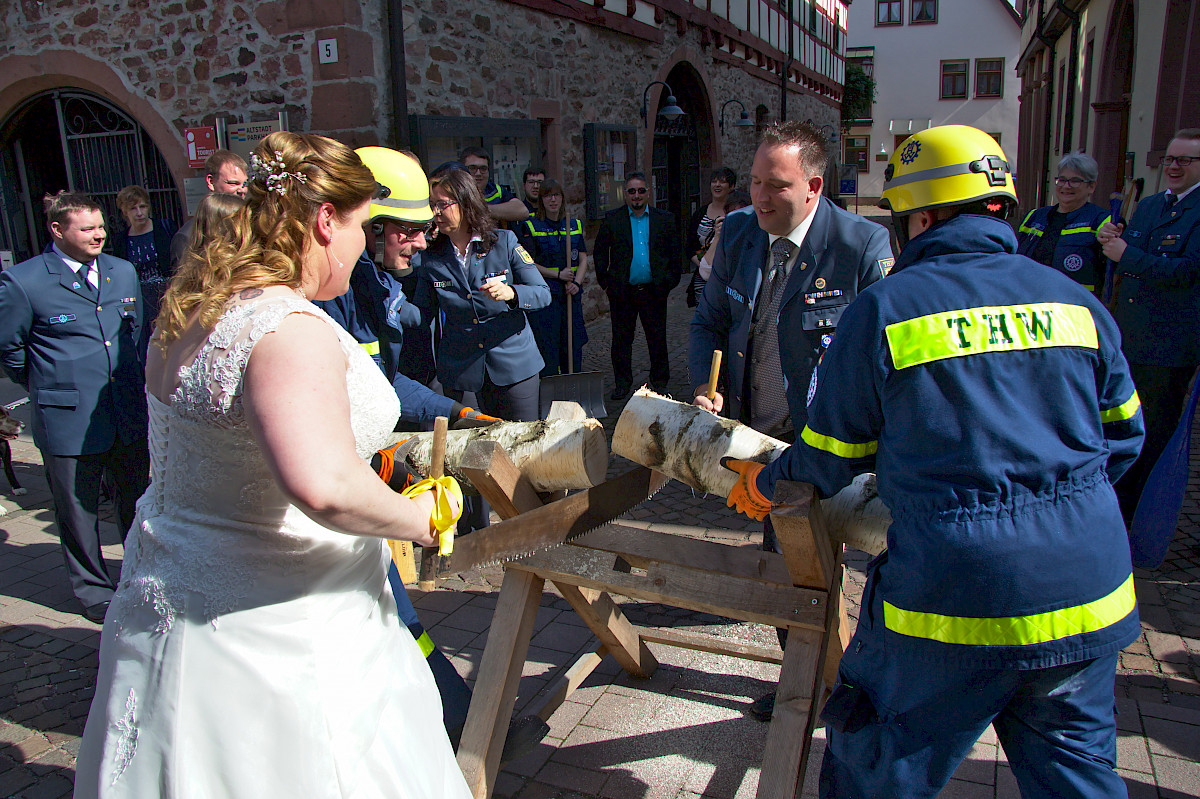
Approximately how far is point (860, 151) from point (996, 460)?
39239mm

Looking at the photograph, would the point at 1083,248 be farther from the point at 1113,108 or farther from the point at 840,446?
the point at 1113,108

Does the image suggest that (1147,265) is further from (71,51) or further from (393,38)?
(71,51)

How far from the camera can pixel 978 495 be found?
156 centimetres

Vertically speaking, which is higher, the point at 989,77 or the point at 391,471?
the point at 989,77

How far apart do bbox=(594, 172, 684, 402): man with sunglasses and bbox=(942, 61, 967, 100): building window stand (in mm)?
34301

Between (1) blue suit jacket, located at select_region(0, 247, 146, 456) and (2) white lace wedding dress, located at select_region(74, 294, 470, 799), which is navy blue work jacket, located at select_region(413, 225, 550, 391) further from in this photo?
(2) white lace wedding dress, located at select_region(74, 294, 470, 799)

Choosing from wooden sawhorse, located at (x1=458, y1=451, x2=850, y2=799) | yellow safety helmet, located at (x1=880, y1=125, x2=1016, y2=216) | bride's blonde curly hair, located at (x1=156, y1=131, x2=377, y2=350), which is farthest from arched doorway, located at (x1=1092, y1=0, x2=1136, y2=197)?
bride's blonde curly hair, located at (x1=156, y1=131, x2=377, y2=350)

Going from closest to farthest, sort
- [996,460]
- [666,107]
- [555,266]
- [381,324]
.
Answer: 1. [996,460]
2. [381,324]
3. [555,266]
4. [666,107]

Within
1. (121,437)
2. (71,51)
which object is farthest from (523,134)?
(121,437)

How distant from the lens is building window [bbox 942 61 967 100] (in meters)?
35.6

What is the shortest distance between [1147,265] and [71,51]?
9.10 m

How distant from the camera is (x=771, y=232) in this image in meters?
2.84

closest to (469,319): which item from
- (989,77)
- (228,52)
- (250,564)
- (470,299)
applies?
(470,299)

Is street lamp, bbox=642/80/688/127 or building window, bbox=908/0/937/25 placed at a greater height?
building window, bbox=908/0/937/25
